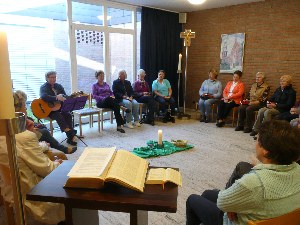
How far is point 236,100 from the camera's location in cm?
546

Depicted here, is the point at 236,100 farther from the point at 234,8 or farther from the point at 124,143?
the point at 124,143

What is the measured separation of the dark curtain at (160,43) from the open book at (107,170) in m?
5.04

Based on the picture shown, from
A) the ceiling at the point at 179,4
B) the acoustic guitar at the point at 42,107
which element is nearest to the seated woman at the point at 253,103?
the ceiling at the point at 179,4

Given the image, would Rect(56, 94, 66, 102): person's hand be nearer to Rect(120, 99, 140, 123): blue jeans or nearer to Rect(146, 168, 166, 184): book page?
Rect(120, 99, 140, 123): blue jeans

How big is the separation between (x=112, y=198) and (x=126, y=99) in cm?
430

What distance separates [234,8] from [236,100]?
83.8 inches

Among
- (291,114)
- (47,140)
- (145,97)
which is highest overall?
(145,97)

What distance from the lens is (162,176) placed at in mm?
1351

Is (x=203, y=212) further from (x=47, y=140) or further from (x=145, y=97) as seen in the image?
(x=145, y=97)

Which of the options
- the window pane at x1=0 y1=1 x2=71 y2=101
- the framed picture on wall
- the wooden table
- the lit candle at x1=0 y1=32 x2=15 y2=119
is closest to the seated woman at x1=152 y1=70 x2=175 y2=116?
the framed picture on wall

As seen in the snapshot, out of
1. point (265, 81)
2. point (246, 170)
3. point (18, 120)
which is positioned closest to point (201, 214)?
point (246, 170)

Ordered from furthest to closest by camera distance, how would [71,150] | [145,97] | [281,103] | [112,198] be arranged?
[145,97] → [281,103] → [71,150] → [112,198]

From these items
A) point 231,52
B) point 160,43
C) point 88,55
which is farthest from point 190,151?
point 160,43

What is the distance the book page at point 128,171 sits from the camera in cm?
120
